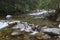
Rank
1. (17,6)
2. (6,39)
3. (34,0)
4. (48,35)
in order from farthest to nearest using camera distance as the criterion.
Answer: (34,0)
(17,6)
(48,35)
(6,39)

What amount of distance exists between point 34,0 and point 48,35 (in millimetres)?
18967

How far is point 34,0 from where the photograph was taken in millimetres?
29422

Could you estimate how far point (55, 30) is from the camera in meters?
11.8

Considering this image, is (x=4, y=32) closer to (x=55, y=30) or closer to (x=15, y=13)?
(x=55, y=30)

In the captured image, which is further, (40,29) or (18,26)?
(18,26)

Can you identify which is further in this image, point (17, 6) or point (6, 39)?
point (17, 6)

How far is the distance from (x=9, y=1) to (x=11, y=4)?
0.54m

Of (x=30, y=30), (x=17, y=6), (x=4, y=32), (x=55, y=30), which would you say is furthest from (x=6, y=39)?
(x=17, y=6)

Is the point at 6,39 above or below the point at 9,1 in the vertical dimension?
below

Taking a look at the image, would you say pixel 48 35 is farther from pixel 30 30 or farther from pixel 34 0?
pixel 34 0

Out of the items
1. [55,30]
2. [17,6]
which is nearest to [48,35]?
[55,30]

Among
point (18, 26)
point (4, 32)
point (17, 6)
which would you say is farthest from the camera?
point (17, 6)

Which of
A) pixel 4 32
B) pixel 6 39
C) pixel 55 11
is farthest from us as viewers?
pixel 55 11

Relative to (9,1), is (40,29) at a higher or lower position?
lower
